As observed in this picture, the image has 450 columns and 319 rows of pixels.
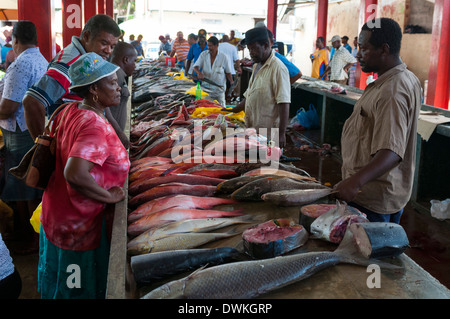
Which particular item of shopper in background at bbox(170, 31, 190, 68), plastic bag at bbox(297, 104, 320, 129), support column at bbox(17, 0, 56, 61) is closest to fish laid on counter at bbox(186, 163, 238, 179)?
support column at bbox(17, 0, 56, 61)

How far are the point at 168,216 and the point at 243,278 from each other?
882 millimetres

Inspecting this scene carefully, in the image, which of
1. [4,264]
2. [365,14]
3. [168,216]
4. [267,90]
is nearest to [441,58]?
[365,14]

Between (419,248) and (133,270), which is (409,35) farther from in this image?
(133,270)

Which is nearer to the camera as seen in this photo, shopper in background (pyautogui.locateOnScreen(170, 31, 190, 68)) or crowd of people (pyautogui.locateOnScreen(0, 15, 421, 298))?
crowd of people (pyautogui.locateOnScreen(0, 15, 421, 298))

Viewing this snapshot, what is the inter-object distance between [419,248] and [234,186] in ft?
8.86

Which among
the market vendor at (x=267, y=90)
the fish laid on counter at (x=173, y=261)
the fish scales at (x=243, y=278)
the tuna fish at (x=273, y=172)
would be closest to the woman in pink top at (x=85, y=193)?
the fish laid on counter at (x=173, y=261)

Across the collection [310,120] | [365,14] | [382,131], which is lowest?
[310,120]

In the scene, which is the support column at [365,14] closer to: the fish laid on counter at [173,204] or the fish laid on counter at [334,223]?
the fish laid on counter at [173,204]

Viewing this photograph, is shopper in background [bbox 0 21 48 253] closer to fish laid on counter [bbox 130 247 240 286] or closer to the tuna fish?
the tuna fish

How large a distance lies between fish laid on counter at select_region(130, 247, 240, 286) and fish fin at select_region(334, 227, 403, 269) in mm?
529

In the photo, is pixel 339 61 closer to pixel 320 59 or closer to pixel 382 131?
pixel 320 59

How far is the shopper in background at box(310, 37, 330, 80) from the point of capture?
1529 cm

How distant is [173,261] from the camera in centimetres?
214
